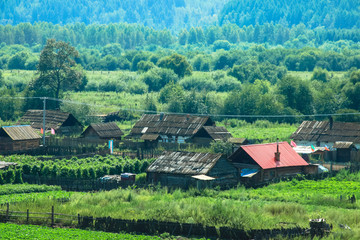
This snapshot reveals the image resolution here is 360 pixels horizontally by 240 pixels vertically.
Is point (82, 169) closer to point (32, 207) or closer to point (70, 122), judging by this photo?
point (32, 207)

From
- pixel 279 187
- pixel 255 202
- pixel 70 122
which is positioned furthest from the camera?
pixel 70 122

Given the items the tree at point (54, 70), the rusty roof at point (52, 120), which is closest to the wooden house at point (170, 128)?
the rusty roof at point (52, 120)

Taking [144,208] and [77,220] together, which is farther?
[144,208]

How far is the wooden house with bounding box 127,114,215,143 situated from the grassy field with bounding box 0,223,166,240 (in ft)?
123

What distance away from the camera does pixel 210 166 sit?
5044 centimetres

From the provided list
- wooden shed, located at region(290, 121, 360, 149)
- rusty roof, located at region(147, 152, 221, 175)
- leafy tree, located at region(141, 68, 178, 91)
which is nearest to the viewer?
rusty roof, located at region(147, 152, 221, 175)

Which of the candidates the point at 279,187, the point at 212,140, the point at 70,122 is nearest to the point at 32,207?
the point at 279,187

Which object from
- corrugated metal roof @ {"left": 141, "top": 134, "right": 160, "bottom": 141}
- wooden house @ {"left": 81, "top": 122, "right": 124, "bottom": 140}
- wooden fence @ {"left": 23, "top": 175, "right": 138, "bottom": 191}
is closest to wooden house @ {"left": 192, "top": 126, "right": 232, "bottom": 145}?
corrugated metal roof @ {"left": 141, "top": 134, "right": 160, "bottom": 141}

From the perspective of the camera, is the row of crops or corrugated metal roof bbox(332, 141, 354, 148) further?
corrugated metal roof bbox(332, 141, 354, 148)

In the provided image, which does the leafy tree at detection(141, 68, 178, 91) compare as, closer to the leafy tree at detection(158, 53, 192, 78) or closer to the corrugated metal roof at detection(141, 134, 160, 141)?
the leafy tree at detection(158, 53, 192, 78)

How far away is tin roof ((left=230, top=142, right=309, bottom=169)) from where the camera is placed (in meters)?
53.7

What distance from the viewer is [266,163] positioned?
5362 centimetres

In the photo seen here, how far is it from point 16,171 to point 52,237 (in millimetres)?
19285

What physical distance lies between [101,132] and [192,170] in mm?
A: 26685
